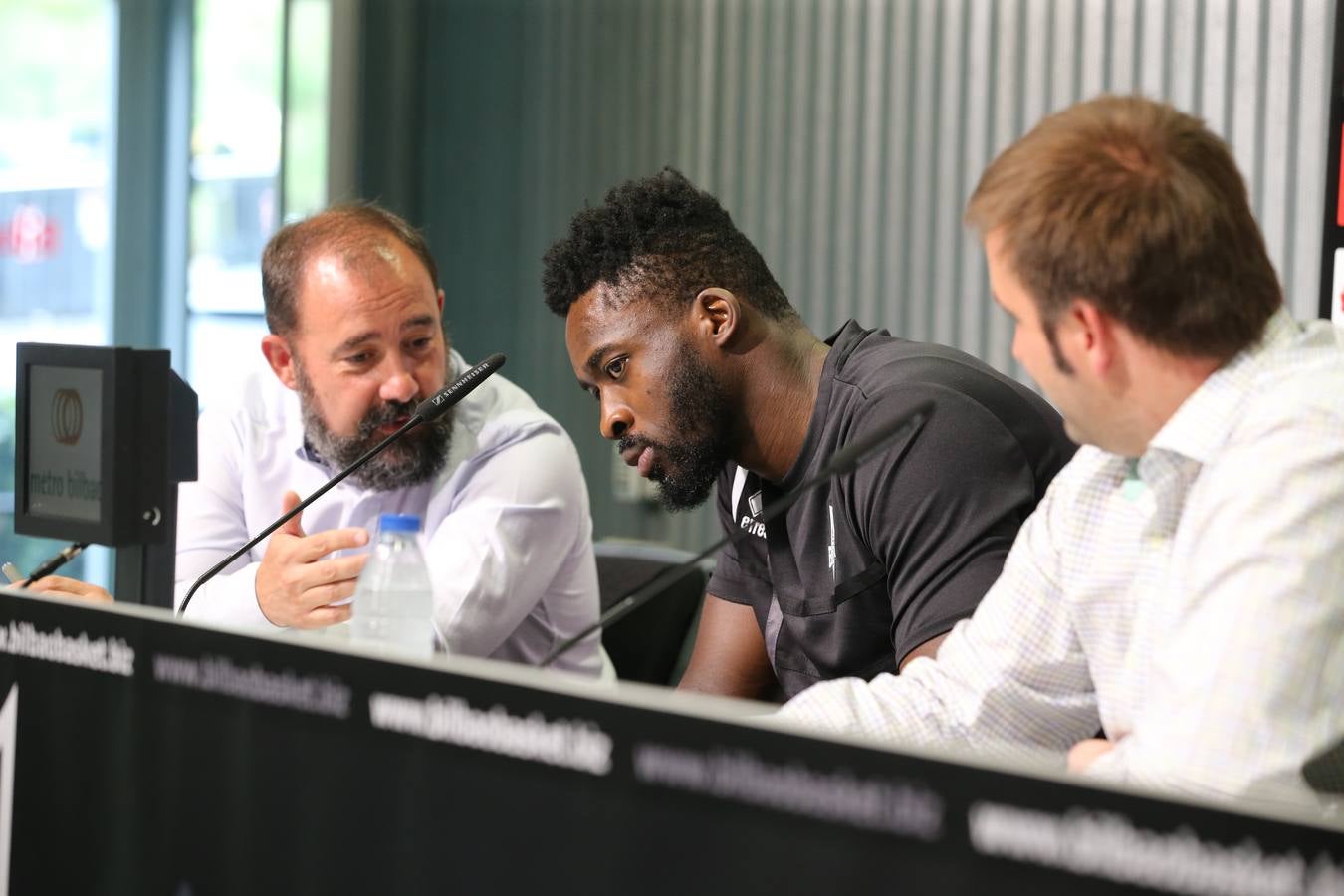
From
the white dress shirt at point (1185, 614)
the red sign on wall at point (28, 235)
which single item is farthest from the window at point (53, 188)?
the white dress shirt at point (1185, 614)

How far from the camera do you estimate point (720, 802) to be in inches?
30.1

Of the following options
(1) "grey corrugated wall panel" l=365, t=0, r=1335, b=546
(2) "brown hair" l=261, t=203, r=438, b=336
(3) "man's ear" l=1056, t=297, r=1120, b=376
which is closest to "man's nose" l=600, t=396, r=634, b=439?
(2) "brown hair" l=261, t=203, r=438, b=336

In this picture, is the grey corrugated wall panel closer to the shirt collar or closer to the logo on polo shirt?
the logo on polo shirt

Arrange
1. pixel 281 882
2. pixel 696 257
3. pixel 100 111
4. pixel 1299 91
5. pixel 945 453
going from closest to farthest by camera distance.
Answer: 1. pixel 281 882
2. pixel 945 453
3. pixel 696 257
4. pixel 1299 91
5. pixel 100 111

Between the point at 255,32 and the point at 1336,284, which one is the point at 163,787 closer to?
the point at 1336,284

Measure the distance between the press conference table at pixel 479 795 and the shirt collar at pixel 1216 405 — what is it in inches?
18.2

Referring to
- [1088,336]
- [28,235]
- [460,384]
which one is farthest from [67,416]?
[28,235]

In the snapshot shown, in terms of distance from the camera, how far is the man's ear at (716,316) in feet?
5.90

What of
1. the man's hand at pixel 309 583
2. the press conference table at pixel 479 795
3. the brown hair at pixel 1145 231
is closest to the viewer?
the press conference table at pixel 479 795

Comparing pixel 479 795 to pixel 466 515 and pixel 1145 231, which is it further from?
pixel 466 515

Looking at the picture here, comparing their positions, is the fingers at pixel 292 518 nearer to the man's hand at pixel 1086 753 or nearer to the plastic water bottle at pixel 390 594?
the plastic water bottle at pixel 390 594

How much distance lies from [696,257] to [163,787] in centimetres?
104

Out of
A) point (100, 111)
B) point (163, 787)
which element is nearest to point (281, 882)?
point (163, 787)

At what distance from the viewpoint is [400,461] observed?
2.17 m
